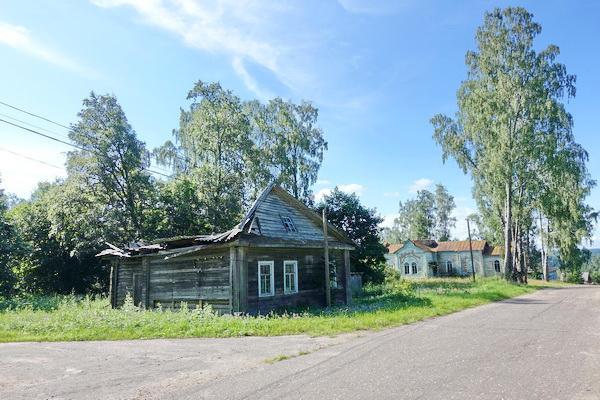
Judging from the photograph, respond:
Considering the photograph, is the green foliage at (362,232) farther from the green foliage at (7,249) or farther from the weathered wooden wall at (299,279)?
the green foliage at (7,249)

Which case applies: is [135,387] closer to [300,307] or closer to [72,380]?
[72,380]

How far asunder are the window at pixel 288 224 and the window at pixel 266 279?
2.34 meters

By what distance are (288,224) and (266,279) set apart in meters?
3.22

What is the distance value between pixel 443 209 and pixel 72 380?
7352 centimetres

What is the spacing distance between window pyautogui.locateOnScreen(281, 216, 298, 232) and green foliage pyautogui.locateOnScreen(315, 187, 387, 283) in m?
13.8

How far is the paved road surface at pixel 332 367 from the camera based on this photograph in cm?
568

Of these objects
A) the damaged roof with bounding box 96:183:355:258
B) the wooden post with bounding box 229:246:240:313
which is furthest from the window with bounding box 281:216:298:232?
the wooden post with bounding box 229:246:240:313

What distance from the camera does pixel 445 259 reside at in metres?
58.2

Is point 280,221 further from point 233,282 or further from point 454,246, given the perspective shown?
point 454,246

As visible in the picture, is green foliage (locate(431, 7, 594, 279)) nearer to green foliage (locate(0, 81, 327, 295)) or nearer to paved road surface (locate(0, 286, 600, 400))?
green foliage (locate(0, 81, 327, 295))

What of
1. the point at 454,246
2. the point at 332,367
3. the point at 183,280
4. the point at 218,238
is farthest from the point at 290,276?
the point at 454,246

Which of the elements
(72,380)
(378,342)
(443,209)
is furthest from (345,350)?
(443,209)

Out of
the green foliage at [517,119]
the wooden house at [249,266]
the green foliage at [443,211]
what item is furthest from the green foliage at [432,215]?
the wooden house at [249,266]

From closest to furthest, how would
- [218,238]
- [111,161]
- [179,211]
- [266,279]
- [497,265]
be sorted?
[218,238], [266,279], [111,161], [179,211], [497,265]
